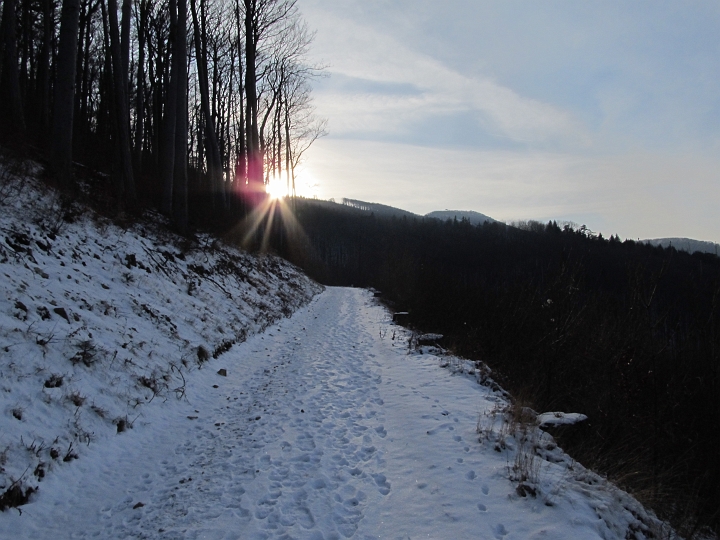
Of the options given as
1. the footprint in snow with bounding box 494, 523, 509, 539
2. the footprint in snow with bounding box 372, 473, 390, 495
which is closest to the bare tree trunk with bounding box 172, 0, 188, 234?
the footprint in snow with bounding box 372, 473, 390, 495

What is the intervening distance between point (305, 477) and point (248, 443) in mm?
1069

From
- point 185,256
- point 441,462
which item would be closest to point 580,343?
point 441,462

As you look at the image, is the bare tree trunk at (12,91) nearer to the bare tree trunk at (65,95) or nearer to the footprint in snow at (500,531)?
the bare tree trunk at (65,95)

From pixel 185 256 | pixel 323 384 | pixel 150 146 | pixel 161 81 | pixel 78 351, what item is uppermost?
pixel 161 81

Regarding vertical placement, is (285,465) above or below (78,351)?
below

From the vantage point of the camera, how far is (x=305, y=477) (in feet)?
13.3

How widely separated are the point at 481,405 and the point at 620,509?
8.59 feet

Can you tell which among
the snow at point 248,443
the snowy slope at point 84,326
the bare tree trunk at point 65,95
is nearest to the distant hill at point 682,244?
the snow at point 248,443

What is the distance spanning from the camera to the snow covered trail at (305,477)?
3.23 metres

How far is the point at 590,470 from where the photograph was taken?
4055mm

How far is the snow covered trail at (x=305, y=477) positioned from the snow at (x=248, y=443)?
2 centimetres

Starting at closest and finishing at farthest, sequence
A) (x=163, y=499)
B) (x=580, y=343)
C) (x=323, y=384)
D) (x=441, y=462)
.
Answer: (x=163, y=499), (x=441, y=462), (x=323, y=384), (x=580, y=343)

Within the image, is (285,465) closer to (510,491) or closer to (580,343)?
(510,491)

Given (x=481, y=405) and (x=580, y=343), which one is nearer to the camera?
(x=481, y=405)
